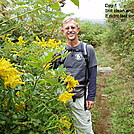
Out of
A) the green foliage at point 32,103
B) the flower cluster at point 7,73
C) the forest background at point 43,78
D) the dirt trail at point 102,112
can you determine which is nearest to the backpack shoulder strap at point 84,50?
the forest background at point 43,78

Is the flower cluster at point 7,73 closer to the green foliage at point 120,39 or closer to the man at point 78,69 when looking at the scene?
the man at point 78,69

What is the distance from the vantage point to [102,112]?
10.8 feet

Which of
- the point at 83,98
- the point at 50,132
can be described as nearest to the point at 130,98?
the point at 83,98

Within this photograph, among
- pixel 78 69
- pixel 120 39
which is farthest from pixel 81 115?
pixel 120 39

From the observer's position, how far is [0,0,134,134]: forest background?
0.71 metres

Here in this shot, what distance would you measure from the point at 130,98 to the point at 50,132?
3.14 m

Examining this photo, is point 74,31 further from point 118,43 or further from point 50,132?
point 118,43

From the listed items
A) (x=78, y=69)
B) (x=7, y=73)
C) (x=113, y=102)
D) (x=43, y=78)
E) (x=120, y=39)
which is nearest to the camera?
(x=7, y=73)

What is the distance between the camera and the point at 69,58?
68.3 inches

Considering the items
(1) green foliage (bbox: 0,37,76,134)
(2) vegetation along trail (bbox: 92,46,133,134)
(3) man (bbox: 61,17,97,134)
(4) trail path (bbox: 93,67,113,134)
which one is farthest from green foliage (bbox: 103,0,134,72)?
(1) green foliage (bbox: 0,37,76,134)

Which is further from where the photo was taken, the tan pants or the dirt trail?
the dirt trail

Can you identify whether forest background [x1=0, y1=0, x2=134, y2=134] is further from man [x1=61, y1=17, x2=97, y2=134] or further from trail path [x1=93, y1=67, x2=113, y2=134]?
man [x1=61, y1=17, x2=97, y2=134]

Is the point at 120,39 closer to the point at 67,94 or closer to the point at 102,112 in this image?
the point at 102,112

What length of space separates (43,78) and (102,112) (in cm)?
275
